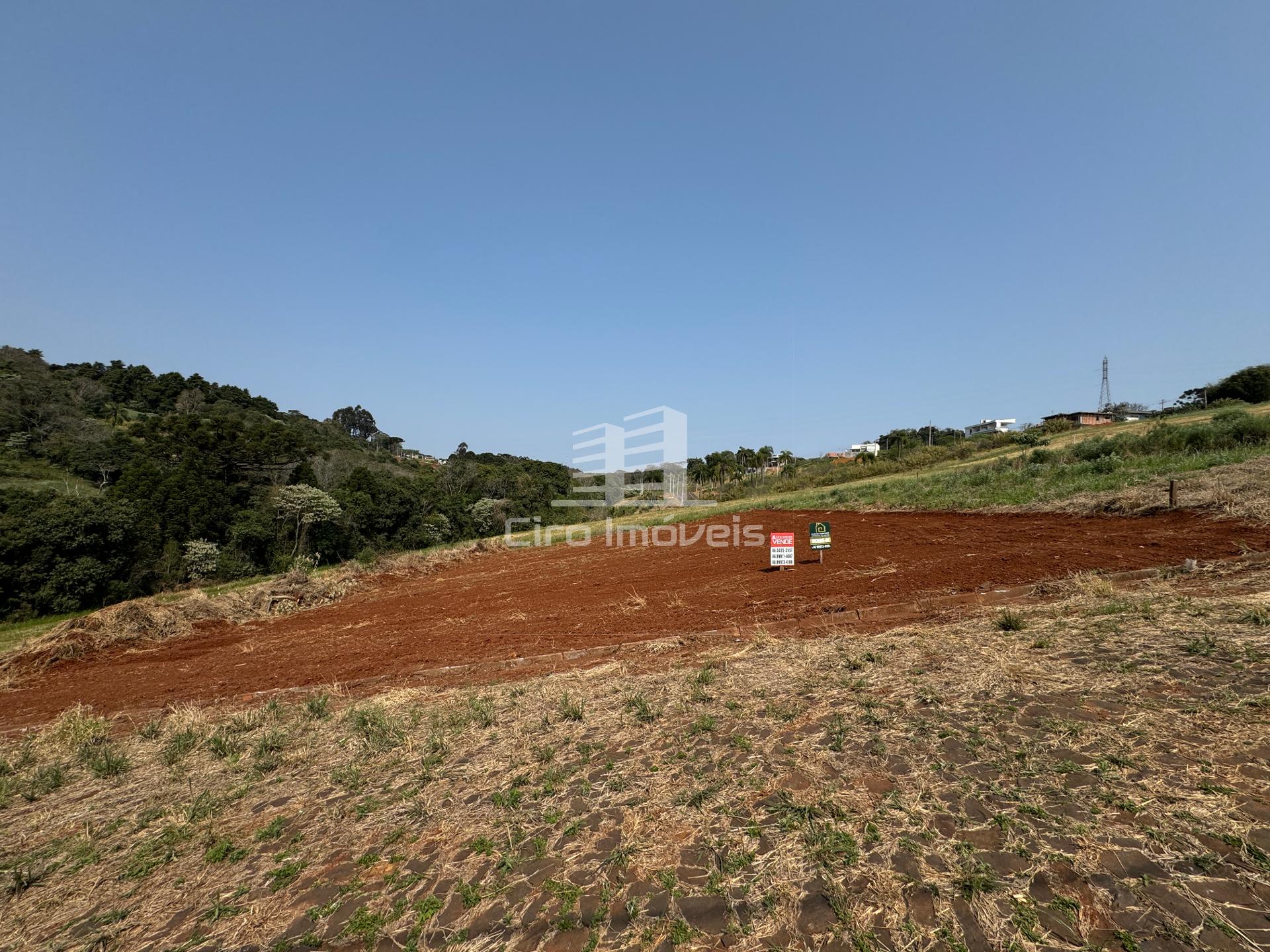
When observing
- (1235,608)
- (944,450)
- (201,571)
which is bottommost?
(201,571)

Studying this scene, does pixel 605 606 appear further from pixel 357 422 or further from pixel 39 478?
pixel 357 422

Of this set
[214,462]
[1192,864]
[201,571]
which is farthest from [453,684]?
[214,462]

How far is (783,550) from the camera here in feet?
45.4

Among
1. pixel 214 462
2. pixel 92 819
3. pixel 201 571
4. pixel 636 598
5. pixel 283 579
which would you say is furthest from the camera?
pixel 214 462

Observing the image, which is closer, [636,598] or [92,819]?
[92,819]

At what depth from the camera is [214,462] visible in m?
50.9

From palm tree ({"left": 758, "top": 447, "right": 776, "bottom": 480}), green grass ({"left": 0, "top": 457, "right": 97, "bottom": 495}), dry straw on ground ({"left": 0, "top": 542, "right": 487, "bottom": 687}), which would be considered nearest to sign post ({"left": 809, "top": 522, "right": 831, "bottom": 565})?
dry straw on ground ({"left": 0, "top": 542, "right": 487, "bottom": 687})

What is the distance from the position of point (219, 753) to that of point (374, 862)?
11.0ft

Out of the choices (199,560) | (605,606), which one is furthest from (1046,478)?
(199,560)

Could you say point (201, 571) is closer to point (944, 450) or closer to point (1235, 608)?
point (1235, 608)

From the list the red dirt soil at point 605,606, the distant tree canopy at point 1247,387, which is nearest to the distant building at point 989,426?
the distant tree canopy at point 1247,387

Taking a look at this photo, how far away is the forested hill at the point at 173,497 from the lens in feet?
99.8

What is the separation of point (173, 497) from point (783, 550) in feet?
156

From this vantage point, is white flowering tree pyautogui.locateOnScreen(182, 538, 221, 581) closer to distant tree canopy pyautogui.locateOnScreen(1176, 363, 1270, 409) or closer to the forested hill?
the forested hill
